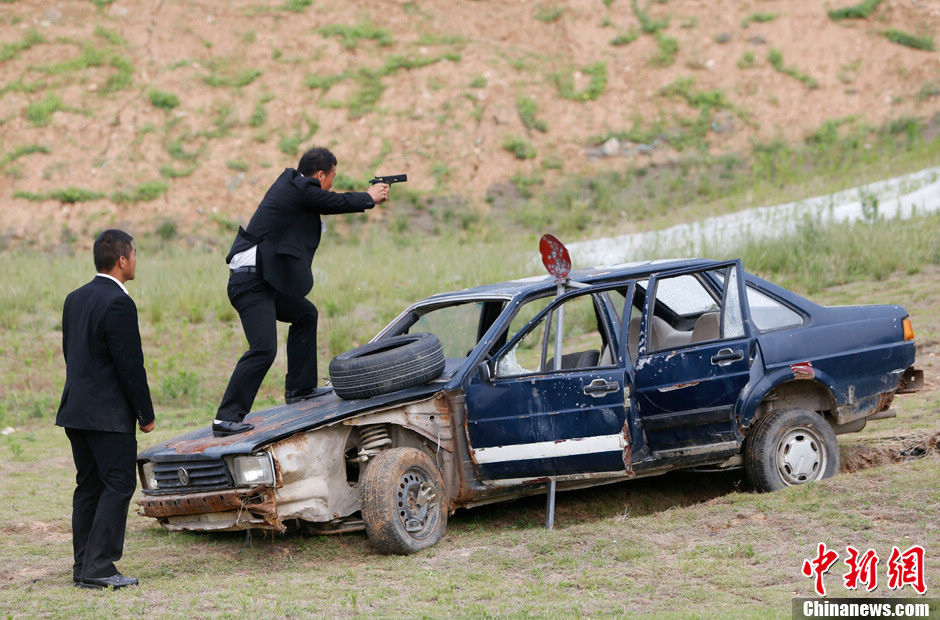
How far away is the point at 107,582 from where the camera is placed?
6379 mm

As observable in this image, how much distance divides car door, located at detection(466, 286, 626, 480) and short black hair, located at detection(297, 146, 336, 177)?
170 centimetres

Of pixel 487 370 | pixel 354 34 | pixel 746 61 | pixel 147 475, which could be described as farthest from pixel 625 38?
pixel 147 475

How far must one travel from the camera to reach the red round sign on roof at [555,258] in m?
7.64

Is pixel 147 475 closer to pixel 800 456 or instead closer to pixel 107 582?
pixel 107 582

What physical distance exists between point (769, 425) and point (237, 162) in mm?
22355

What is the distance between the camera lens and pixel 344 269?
1945 centimetres

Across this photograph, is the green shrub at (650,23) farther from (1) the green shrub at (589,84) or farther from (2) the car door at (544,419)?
(2) the car door at (544,419)

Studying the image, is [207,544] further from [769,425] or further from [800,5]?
[800,5]

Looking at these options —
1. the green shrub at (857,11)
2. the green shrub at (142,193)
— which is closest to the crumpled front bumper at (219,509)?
the green shrub at (142,193)

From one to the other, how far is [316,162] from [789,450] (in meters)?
3.61

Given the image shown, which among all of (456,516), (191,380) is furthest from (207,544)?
(191,380)

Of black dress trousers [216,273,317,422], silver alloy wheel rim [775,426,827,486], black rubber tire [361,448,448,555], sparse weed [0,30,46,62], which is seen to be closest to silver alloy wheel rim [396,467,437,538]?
black rubber tire [361,448,448,555]

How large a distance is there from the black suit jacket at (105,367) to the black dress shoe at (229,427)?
0.81 meters

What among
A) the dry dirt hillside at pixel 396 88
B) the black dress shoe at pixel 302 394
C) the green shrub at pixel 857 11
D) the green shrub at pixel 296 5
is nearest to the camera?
the black dress shoe at pixel 302 394
